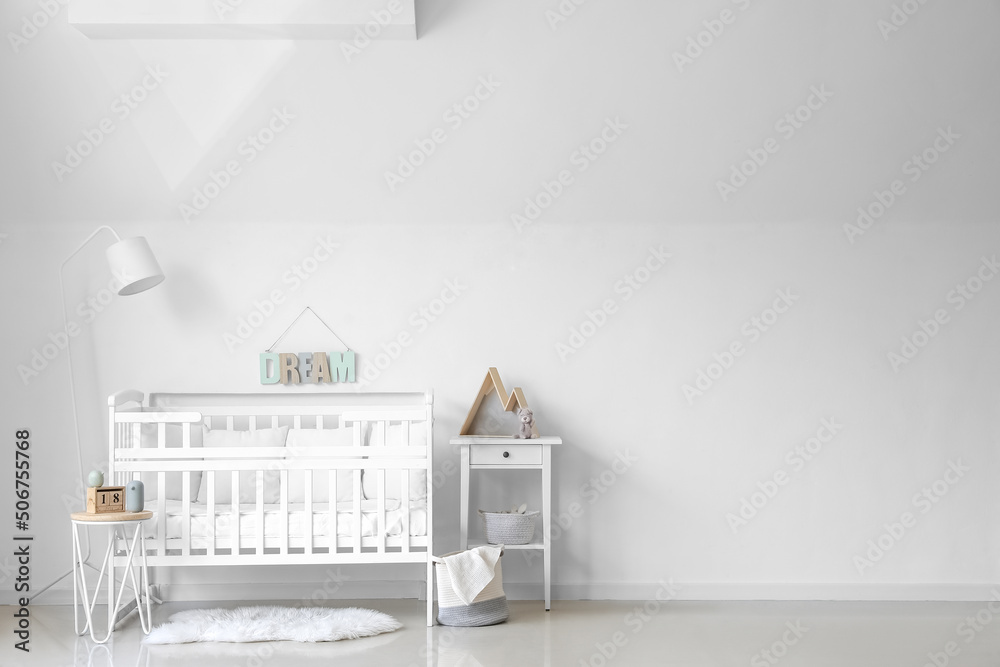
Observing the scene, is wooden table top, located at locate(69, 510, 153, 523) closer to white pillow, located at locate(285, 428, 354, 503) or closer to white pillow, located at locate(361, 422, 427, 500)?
white pillow, located at locate(285, 428, 354, 503)

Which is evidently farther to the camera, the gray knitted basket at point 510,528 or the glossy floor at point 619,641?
the gray knitted basket at point 510,528

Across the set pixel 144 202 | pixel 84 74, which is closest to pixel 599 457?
pixel 144 202

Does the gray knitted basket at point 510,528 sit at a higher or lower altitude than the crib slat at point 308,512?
lower

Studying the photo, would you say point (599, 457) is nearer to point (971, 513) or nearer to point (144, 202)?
point (971, 513)

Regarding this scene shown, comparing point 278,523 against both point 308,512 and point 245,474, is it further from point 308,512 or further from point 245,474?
point 245,474

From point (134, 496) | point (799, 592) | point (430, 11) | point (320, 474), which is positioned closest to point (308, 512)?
point (320, 474)

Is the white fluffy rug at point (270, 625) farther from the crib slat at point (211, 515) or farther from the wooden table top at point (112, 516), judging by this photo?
the wooden table top at point (112, 516)

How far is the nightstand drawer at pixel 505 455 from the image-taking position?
3748 mm

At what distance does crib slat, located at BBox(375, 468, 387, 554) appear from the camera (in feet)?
11.3

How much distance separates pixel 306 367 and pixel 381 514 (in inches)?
35.9

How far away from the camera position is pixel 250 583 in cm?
397

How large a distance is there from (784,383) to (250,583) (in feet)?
8.54

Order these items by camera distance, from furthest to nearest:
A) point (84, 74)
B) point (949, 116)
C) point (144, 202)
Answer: point (144, 202) → point (949, 116) → point (84, 74)

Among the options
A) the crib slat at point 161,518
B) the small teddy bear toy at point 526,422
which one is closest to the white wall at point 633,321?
the small teddy bear toy at point 526,422
